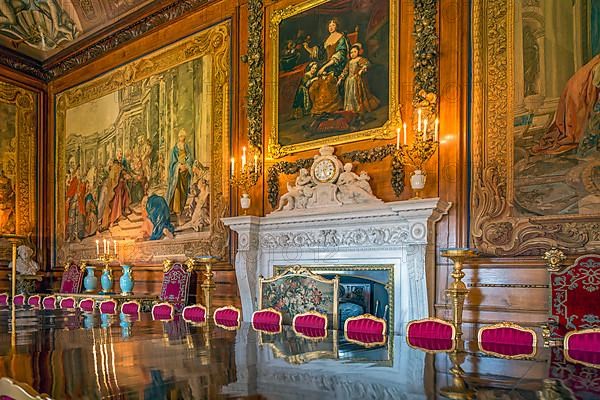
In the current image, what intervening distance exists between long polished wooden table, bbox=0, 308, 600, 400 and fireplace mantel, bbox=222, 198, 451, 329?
1769 mm

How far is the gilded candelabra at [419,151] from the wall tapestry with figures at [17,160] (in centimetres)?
1015

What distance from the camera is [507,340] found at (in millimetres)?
4629

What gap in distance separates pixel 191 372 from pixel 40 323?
395 cm

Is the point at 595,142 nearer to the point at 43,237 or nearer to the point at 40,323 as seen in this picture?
the point at 40,323

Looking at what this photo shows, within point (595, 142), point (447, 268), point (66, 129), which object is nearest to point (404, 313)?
point (447, 268)

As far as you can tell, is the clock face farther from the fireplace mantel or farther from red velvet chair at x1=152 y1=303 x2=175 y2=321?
red velvet chair at x1=152 y1=303 x2=175 y2=321

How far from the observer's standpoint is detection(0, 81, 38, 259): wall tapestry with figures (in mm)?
13273

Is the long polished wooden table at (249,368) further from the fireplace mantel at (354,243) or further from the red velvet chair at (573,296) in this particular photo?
the fireplace mantel at (354,243)

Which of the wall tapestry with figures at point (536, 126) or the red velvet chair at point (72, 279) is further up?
the wall tapestry with figures at point (536, 126)

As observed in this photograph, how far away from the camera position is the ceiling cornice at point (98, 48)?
1092cm

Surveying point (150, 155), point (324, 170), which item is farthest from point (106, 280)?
point (324, 170)

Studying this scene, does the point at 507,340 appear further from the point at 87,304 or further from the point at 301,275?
the point at 87,304

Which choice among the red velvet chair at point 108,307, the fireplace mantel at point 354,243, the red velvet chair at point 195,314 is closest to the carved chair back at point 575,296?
the fireplace mantel at point 354,243

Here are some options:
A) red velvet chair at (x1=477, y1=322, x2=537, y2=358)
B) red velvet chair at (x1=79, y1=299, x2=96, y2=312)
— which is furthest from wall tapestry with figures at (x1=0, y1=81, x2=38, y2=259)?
red velvet chair at (x1=477, y1=322, x2=537, y2=358)
